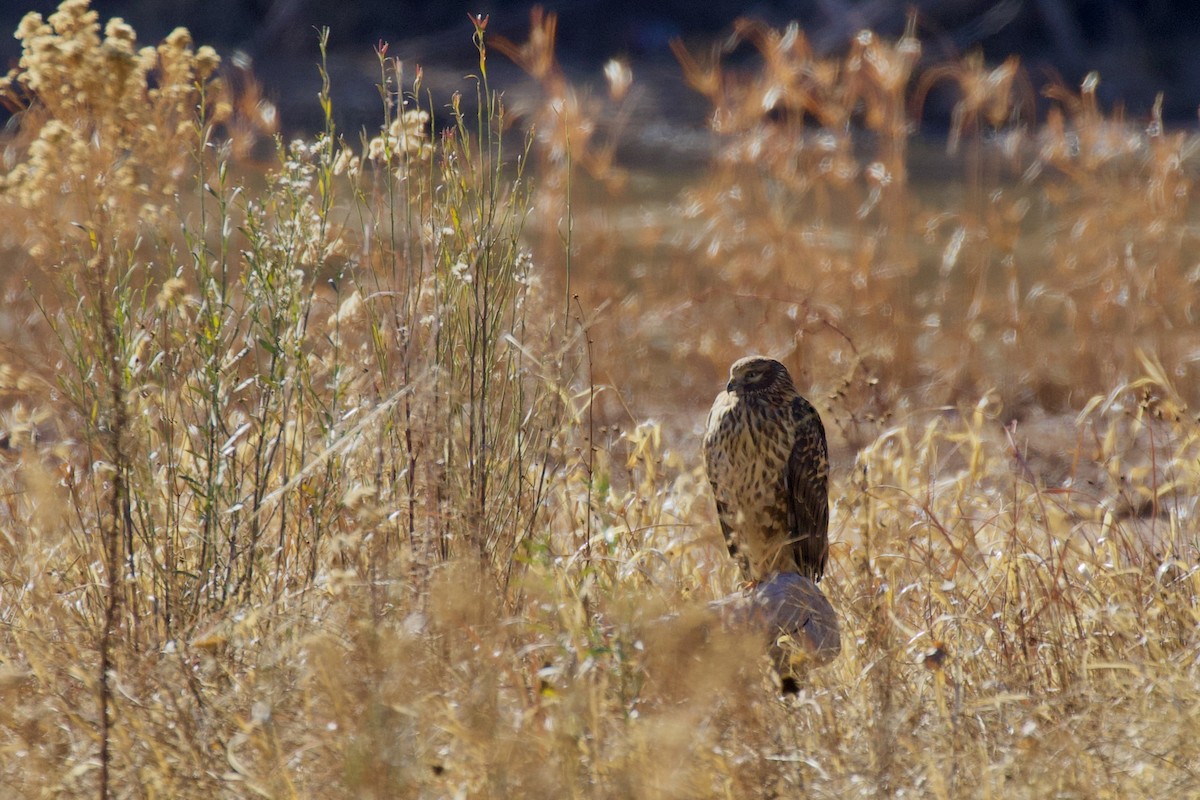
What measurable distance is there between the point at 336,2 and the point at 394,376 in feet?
52.3

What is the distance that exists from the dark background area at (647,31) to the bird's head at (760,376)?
1141cm

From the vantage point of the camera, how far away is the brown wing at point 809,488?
3932 millimetres

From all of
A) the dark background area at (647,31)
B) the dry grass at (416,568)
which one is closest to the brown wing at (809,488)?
the dry grass at (416,568)

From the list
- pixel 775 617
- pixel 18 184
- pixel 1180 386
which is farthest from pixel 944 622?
pixel 1180 386

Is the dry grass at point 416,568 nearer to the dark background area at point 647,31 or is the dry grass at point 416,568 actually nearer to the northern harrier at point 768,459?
the northern harrier at point 768,459

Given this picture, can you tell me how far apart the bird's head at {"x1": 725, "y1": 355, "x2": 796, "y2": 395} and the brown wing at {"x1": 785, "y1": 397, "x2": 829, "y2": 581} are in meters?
0.07

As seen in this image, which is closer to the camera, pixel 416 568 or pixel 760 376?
pixel 416 568

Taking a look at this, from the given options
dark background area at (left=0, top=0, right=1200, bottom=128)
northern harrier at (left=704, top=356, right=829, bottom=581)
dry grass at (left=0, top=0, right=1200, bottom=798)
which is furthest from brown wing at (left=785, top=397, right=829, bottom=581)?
dark background area at (left=0, top=0, right=1200, bottom=128)

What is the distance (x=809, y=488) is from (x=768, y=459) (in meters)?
0.15

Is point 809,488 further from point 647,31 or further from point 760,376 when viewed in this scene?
point 647,31

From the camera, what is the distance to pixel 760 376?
393 cm

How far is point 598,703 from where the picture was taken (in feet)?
7.54

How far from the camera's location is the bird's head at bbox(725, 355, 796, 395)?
3918 mm

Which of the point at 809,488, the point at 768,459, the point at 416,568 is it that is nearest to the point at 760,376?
the point at 768,459
